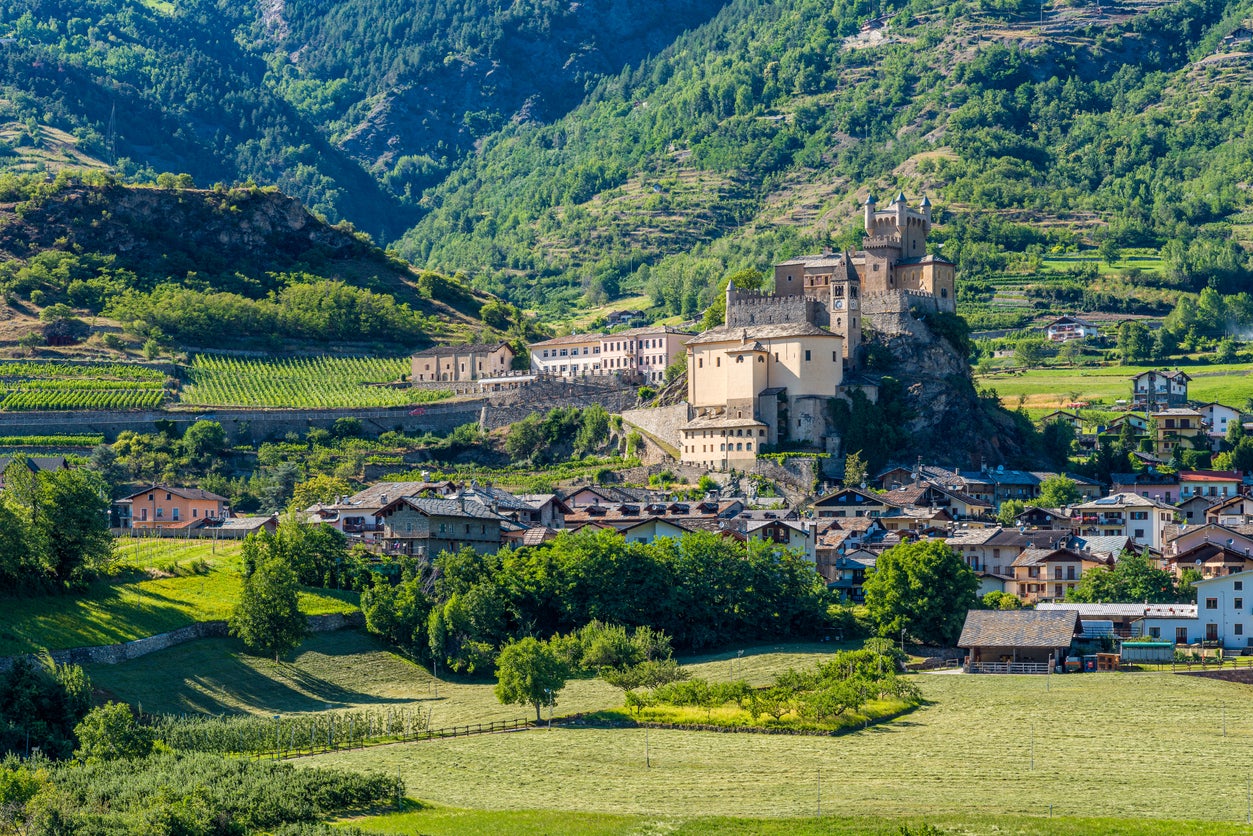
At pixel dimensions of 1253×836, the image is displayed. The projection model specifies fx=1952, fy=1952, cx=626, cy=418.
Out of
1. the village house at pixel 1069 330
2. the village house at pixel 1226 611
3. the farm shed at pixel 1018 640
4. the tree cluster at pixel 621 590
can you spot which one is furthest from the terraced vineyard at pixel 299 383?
the village house at pixel 1226 611

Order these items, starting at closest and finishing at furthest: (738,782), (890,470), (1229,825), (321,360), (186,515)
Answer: (1229,825) < (738,782) < (186,515) < (890,470) < (321,360)

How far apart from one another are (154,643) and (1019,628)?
3697 centimetres

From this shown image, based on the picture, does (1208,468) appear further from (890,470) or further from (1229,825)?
(1229,825)

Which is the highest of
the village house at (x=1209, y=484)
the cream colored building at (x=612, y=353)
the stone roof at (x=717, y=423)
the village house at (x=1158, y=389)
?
the cream colored building at (x=612, y=353)

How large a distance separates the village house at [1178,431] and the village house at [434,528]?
2163 inches

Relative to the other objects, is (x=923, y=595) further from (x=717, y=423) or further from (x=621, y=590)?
(x=717, y=423)

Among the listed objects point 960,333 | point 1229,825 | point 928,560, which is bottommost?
point 1229,825

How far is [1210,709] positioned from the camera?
7406cm

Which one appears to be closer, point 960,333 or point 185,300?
point 960,333

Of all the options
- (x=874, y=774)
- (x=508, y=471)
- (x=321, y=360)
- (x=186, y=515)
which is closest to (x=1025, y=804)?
(x=874, y=774)

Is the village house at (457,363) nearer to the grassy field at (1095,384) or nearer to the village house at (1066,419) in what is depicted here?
the grassy field at (1095,384)

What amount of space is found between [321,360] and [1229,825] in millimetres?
101234

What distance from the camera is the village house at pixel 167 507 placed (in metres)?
106

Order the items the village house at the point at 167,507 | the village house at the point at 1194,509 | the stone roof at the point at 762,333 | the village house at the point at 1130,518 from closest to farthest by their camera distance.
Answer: the village house at the point at 167,507, the village house at the point at 1130,518, the village house at the point at 1194,509, the stone roof at the point at 762,333
